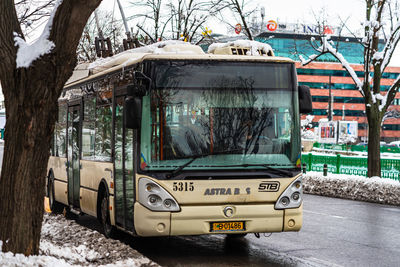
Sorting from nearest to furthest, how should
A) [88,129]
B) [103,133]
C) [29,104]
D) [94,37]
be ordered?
[29,104] < [103,133] < [88,129] < [94,37]

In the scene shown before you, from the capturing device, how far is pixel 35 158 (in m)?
6.89

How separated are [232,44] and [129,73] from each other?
1.67m

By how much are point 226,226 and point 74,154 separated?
17.0 feet

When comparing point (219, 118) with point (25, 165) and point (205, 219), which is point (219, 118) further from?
point (25, 165)

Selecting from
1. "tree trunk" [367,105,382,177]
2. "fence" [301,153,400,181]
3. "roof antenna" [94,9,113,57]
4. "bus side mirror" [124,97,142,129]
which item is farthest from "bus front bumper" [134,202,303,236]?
"fence" [301,153,400,181]

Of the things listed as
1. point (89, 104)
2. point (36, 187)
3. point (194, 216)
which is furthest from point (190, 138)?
point (89, 104)

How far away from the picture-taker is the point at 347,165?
25922 mm

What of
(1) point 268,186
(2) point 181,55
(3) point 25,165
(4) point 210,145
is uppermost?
(2) point 181,55

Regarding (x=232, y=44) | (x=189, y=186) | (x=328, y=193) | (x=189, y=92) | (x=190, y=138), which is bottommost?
(x=328, y=193)

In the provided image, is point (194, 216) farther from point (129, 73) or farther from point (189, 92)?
point (129, 73)

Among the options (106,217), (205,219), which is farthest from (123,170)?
(205,219)

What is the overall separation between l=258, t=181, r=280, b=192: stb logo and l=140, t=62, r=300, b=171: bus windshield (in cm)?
26

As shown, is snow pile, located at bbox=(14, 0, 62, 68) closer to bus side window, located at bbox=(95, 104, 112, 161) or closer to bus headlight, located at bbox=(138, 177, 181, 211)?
bus headlight, located at bbox=(138, 177, 181, 211)

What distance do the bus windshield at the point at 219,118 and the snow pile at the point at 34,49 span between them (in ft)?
8.58
